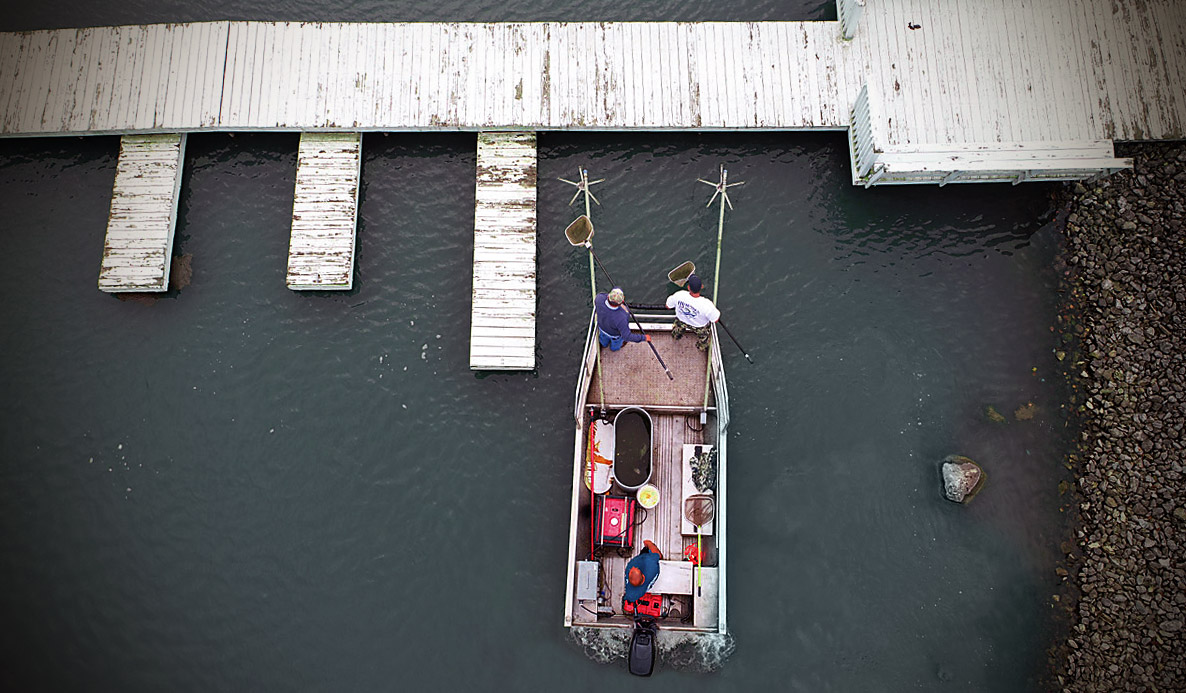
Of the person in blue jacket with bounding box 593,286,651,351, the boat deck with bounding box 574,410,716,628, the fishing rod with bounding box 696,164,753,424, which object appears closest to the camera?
the person in blue jacket with bounding box 593,286,651,351

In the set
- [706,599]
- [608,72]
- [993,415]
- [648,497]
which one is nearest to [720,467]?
[648,497]

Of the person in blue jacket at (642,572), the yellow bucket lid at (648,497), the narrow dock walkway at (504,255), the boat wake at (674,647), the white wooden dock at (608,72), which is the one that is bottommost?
the boat wake at (674,647)

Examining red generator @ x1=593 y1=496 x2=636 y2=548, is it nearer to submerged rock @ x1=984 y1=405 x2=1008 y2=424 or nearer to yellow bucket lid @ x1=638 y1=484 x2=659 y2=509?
yellow bucket lid @ x1=638 y1=484 x2=659 y2=509

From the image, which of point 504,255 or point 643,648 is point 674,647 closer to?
point 643,648

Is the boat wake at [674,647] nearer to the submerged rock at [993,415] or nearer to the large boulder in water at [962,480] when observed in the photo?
the large boulder in water at [962,480]

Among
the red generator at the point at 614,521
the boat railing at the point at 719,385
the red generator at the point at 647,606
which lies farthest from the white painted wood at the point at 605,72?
the red generator at the point at 647,606

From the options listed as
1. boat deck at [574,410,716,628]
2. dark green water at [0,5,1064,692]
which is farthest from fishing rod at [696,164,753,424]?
boat deck at [574,410,716,628]

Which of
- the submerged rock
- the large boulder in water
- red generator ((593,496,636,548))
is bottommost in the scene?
red generator ((593,496,636,548))
